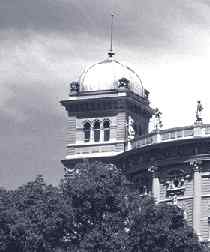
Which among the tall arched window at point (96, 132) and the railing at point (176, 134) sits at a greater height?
the tall arched window at point (96, 132)

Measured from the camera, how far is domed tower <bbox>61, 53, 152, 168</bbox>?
153 m

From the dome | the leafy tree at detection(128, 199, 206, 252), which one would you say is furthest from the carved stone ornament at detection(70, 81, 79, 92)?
the leafy tree at detection(128, 199, 206, 252)

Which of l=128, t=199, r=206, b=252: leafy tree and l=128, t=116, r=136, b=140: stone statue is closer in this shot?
l=128, t=199, r=206, b=252: leafy tree

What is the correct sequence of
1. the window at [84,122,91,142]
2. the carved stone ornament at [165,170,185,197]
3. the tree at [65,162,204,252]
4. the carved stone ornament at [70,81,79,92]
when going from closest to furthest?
1. the tree at [65,162,204,252]
2. the carved stone ornament at [165,170,185,197]
3. the window at [84,122,91,142]
4. the carved stone ornament at [70,81,79,92]

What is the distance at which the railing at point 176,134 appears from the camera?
461ft

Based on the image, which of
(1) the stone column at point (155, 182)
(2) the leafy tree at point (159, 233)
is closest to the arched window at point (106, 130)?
(1) the stone column at point (155, 182)

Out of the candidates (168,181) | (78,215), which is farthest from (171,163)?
(78,215)

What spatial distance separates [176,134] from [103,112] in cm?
1309

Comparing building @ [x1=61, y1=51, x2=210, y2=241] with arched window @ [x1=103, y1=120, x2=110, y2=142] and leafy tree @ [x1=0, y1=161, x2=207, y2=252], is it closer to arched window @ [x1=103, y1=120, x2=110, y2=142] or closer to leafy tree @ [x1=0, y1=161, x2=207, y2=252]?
arched window @ [x1=103, y1=120, x2=110, y2=142]

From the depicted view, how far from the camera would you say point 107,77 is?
155375mm

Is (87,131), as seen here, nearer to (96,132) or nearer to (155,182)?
(96,132)

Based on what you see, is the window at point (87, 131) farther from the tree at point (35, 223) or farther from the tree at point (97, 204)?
the tree at point (35, 223)

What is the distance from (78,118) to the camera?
15512 centimetres

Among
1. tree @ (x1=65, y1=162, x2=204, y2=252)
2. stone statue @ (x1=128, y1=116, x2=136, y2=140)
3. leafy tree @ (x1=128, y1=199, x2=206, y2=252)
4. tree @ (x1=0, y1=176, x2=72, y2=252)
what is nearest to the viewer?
leafy tree @ (x1=128, y1=199, x2=206, y2=252)
